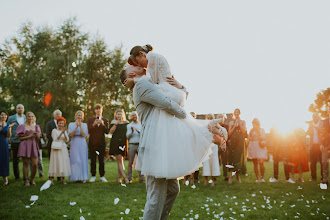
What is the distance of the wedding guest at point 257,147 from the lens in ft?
30.0

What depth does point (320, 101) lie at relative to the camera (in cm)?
5075

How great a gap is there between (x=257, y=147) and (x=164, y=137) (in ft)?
24.7

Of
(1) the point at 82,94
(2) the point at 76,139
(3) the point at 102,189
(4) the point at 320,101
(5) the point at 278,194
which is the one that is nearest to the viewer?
(5) the point at 278,194

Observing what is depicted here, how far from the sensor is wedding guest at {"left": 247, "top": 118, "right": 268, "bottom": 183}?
360 inches

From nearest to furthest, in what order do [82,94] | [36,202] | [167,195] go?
1. [167,195]
2. [36,202]
3. [82,94]

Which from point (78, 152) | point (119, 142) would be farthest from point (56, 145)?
point (119, 142)

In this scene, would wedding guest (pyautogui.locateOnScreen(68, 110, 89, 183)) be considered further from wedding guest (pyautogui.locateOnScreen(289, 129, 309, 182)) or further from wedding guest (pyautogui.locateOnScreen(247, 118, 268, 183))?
wedding guest (pyautogui.locateOnScreen(289, 129, 309, 182))

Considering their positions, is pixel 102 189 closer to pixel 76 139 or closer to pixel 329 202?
pixel 76 139

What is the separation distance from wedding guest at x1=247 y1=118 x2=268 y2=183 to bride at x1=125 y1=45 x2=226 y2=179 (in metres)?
7.02

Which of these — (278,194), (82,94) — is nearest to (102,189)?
(278,194)

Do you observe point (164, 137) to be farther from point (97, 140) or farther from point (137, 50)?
point (97, 140)

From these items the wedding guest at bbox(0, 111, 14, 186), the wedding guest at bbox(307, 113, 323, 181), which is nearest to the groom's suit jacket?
the wedding guest at bbox(0, 111, 14, 186)

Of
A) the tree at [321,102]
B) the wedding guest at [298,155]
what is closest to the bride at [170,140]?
the wedding guest at [298,155]

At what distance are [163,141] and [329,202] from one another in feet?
16.4
